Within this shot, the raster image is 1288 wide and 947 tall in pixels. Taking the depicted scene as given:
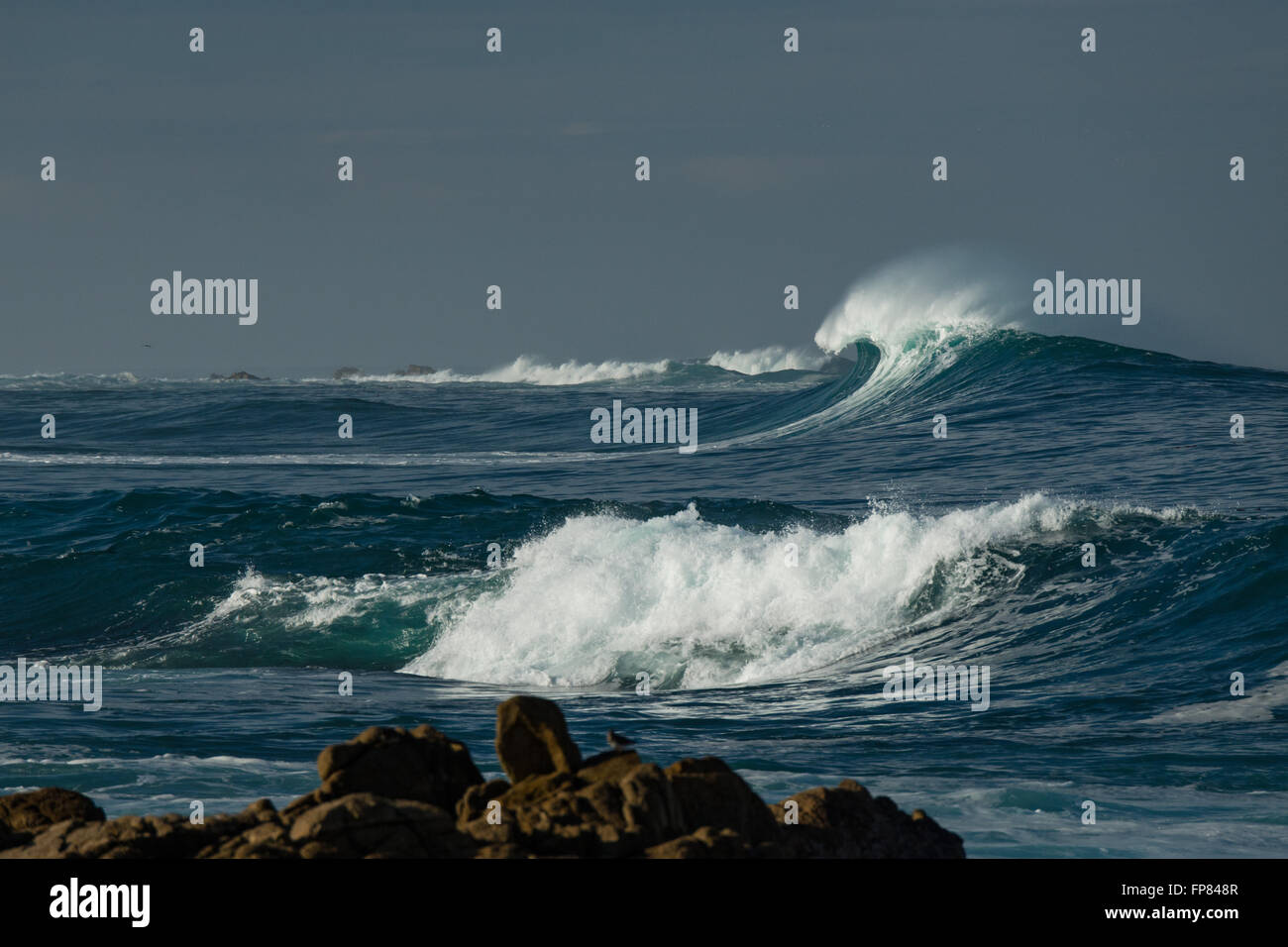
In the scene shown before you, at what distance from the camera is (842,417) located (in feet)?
116

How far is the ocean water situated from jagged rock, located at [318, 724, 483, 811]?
325cm

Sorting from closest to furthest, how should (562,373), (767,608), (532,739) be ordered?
(532,739)
(767,608)
(562,373)

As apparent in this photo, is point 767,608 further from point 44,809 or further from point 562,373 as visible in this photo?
point 562,373

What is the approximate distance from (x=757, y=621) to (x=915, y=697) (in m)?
3.62

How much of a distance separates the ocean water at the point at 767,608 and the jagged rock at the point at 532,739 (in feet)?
9.76

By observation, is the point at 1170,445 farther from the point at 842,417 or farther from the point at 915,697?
the point at 915,697

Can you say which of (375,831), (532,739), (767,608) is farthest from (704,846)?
(767,608)

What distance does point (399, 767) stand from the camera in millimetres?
6227

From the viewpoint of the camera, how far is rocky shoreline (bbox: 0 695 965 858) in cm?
555

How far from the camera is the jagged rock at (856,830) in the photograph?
6023 millimetres

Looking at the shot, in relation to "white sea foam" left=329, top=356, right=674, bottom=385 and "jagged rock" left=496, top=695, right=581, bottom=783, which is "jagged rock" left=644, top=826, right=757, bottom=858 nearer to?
"jagged rock" left=496, top=695, right=581, bottom=783

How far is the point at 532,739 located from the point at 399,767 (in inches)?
23.5
